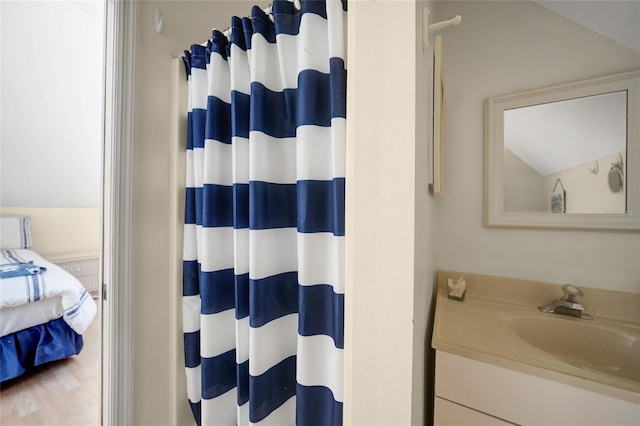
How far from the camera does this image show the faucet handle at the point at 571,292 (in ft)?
2.97

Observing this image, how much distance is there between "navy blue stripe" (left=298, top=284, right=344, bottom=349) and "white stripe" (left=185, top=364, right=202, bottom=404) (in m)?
0.53

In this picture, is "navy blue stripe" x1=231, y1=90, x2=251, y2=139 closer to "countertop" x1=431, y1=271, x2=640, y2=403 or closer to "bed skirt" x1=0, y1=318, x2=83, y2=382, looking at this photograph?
"countertop" x1=431, y1=271, x2=640, y2=403

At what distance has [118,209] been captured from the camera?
0.81m

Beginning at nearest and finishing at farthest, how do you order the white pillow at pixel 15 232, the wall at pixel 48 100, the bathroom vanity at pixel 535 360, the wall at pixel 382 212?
1. the wall at pixel 382 212
2. the bathroom vanity at pixel 535 360
3. the wall at pixel 48 100
4. the white pillow at pixel 15 232

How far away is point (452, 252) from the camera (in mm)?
1216

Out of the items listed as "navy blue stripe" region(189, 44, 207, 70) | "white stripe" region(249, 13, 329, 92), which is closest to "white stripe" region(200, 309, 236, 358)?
"white stripe" region(249, 13, 329, 92)

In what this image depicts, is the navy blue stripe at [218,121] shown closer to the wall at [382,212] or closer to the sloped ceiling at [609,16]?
the wall at [382,212]

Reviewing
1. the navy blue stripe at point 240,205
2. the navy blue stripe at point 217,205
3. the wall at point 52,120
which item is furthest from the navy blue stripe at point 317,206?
the wall at point 52,120

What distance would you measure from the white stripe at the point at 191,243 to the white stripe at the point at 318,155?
0.51 meters

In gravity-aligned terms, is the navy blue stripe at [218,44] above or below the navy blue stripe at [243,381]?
above

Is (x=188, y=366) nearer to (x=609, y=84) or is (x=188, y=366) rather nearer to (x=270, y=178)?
(x=270, y=178)

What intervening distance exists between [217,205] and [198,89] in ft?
1.40

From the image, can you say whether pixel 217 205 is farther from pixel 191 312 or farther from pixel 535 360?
pixel 535 360

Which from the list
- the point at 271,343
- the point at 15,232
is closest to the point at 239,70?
the point at 271,343
